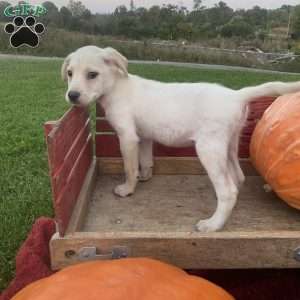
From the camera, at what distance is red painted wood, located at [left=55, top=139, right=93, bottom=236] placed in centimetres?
165

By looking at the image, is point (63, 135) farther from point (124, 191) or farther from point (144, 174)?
point (144, 174)

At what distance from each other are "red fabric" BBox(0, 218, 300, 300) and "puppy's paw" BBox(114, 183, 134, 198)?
0.39 m

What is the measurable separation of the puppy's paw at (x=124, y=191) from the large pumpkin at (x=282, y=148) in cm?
62

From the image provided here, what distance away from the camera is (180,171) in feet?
8.75

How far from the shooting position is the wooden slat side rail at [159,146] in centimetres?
259

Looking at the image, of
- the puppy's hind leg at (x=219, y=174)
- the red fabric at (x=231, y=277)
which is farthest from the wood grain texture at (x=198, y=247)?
the red fabric at (x=231, y=277)

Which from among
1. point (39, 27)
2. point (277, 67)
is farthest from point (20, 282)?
point (277, 67)

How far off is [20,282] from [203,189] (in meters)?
0.98

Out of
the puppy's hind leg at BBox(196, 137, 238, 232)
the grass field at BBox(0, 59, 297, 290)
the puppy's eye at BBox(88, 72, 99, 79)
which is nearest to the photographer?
the puppy's hind leg at BBox(196, 137, 238, 232)

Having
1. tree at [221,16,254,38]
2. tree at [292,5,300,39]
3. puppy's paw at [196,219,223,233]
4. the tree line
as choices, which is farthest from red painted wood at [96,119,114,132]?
tree at [292,5,300,39]

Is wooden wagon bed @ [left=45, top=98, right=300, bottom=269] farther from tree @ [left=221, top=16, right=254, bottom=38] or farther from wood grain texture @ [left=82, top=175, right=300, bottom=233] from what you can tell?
tree @ [left=221, top=16, right=254, bottom=38]

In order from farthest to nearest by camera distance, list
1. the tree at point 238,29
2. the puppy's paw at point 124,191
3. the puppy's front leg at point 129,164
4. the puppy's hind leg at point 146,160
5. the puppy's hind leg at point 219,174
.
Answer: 1. the tree at point 238,29
2. the puppy's hind leg at point 146,160
3. the puppy's paw at point 124,191
4. the puppy's front leg at point 129,164
5. the puppy's hind leg at point 219,174

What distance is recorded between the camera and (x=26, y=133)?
4.86 metres

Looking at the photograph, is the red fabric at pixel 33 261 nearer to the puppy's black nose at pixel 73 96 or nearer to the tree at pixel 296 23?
the puppy's black nose at pixel 73 96
